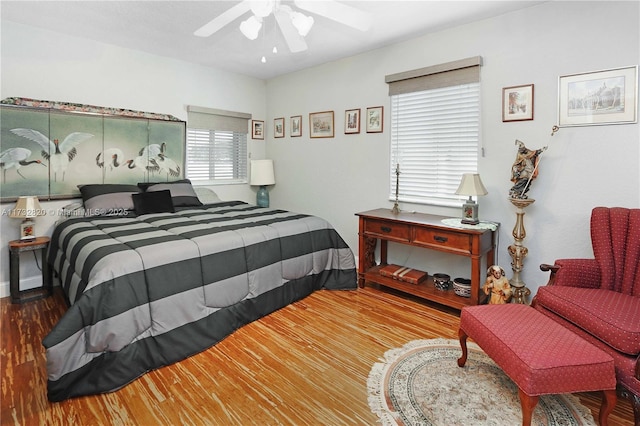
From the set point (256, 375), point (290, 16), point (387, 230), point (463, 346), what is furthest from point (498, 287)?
point (290, 16)

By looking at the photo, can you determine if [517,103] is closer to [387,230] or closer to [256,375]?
[387,230]

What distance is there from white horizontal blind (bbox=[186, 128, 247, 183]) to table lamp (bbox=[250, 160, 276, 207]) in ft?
0.69

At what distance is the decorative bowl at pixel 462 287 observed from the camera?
3.01m

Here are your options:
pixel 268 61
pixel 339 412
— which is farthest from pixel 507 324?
pixel 268 61

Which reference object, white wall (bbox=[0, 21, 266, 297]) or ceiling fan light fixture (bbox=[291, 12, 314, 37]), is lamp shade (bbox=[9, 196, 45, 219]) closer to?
white wall (bbox=[0, 21, 266, 297])

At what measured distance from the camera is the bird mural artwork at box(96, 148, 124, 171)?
3729 millimetres

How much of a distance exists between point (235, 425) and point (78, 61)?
3.74 m

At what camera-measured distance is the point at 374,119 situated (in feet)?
12.8

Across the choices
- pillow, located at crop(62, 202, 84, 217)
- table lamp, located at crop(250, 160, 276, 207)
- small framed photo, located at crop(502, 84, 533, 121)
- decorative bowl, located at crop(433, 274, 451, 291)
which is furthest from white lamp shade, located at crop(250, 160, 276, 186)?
small framed photo, located at crop(502, 84, 533, 121)

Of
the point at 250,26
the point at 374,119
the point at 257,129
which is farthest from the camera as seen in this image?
the point at 257,129

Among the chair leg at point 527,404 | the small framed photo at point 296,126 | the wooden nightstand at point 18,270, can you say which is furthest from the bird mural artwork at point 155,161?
the chair leg at point 527,404

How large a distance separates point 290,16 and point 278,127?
9.25 feet

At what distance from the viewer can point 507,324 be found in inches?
73.0

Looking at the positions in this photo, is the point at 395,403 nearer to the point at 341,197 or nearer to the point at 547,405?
the point at 547,405
